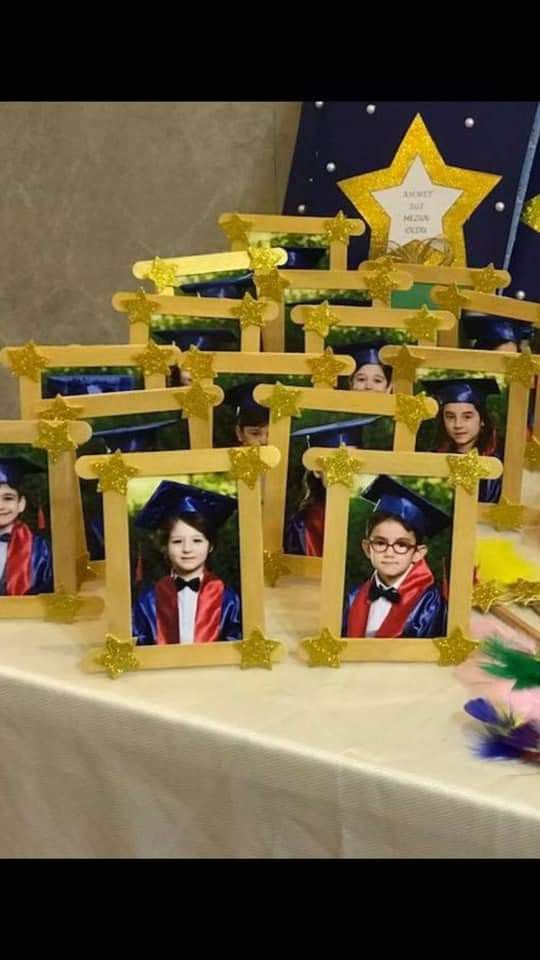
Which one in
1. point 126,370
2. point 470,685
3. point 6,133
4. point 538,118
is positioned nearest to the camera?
point 470,685

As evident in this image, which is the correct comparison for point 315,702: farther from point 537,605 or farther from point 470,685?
point 537,605

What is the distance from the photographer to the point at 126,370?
1307mm

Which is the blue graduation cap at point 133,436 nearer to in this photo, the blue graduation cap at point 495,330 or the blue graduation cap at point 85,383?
the blue graduation cap at point 85,383

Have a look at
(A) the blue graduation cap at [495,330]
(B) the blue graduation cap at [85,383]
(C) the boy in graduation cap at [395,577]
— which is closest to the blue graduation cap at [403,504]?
(C) the boy in graduation cap at [395,577]

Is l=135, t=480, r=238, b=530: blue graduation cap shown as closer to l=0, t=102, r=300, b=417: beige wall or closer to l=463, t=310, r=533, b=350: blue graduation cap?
l=463, t=310, r=533, b=350: blue graduation cap

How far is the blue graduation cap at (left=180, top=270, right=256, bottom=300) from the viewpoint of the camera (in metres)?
1.58

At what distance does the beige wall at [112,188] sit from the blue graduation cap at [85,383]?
113cm

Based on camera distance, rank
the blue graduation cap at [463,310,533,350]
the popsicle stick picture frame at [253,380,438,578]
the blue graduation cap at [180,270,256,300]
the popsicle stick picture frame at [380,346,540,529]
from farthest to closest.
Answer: the blue graduation cap at [180,270,256,300] → the blue graduation cap at [463,310,533,350] → the popsicle stick picture frame at [380,346,540,529] → the popsicle stick picture frame at [253,380,438,578]

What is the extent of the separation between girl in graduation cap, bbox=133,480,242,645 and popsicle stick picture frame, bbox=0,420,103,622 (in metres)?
0.13

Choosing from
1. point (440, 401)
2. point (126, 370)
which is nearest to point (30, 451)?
point (126, 370)

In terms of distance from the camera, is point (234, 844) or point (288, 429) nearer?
point (234, 844)

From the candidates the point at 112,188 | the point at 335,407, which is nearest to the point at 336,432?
the point at 335,407

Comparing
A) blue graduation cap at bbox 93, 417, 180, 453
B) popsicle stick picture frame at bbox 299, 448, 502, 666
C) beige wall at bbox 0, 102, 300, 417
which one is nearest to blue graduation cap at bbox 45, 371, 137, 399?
blue graduation cap at bbox 93, 417, 180, 453
